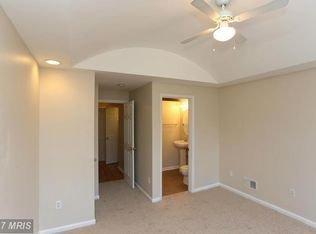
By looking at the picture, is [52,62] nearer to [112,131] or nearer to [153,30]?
[153,30]

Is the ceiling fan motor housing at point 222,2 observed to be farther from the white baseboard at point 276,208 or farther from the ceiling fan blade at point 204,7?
the white baseboard at point 276,208

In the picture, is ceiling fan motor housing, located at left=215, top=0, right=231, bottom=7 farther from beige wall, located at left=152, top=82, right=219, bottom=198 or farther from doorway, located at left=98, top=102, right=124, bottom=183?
doorway, located at left=98, top=102, right=124, bottom=183

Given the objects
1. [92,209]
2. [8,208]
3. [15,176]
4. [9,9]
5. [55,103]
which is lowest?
[92,209]

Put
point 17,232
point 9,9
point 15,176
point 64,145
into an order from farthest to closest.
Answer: point 64,145 < point 17,232 < point 15,176 < point 9,9

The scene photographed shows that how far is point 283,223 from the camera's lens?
2922mm

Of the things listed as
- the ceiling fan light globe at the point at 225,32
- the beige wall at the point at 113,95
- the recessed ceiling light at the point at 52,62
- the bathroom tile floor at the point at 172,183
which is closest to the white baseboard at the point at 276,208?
the bathroom tile floor at the point at 172,183

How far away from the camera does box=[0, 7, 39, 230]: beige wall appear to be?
145cm

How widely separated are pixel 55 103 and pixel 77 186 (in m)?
1.26

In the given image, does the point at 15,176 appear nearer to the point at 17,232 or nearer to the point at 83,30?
the point at 17,232

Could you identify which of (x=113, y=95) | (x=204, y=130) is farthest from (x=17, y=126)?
(x=204, y=130)

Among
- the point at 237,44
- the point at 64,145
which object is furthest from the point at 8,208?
the point at 237,44

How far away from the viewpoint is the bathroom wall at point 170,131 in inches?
241

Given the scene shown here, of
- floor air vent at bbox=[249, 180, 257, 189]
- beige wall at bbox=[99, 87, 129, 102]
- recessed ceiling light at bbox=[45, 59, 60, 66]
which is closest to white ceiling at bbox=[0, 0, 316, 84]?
recessed ceiling light at bbox=[45, 59, 60, 66]

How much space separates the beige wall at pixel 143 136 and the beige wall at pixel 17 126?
1.93m
